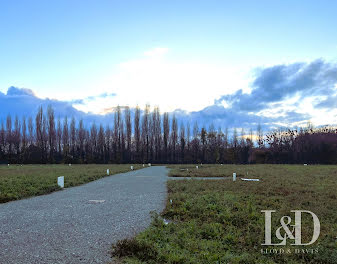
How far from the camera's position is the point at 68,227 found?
21.2 ft

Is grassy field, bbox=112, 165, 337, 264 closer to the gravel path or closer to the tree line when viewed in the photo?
the gravel path

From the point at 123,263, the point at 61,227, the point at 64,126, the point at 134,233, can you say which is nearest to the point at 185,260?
the point at 123,263

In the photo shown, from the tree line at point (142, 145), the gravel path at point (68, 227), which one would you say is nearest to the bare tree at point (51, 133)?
the tree line at point (142, 145)

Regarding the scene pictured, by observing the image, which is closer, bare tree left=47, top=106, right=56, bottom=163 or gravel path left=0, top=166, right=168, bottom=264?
gravel path left=0, top=166, right=168, bottom=264

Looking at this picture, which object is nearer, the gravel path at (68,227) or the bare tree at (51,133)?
the gravel path at (68,227)

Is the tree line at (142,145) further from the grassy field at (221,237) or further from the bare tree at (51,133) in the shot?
the grassy field at (221,237)

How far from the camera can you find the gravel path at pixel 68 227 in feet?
15.4

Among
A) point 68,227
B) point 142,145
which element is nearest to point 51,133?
point 142,145

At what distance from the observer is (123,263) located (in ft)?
14.4

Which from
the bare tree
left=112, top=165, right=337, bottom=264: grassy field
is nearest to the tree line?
the bare tree

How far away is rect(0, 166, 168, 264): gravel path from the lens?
4691mm

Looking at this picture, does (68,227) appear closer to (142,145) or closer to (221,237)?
(221,237)

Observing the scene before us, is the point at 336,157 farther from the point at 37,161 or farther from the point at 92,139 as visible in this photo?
the point at 37,161

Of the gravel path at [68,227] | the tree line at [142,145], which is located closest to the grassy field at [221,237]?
the gravel path at [68,227]
